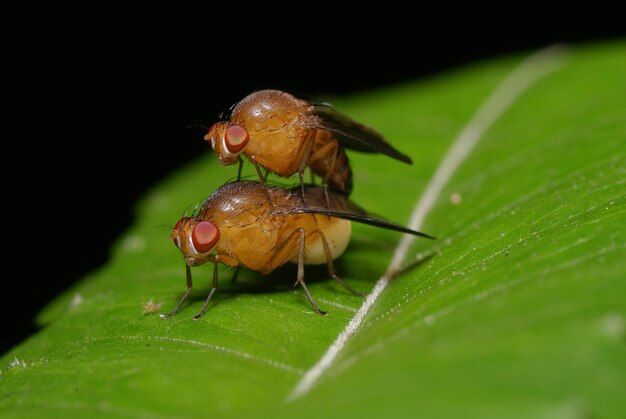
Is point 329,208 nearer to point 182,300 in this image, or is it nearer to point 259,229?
point 259,229

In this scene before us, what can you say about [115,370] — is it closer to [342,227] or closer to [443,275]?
[443,275]

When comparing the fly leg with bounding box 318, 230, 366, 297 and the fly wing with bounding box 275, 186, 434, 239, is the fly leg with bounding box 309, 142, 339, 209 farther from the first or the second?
the fly leg with bounding box 318, 230, 366, 297

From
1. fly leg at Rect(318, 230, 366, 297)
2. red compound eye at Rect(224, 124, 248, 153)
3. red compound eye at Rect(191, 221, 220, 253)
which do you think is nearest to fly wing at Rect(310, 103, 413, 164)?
red compound eye at Rect(224, 124, 248, 153)

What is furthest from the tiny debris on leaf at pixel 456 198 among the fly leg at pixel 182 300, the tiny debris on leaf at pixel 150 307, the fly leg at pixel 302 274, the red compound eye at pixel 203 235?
the tiny debris on leaf at pixel 150 307

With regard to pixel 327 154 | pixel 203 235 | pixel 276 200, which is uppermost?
pixel 327 154

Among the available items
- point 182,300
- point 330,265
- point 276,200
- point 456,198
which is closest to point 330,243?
point 330,265
